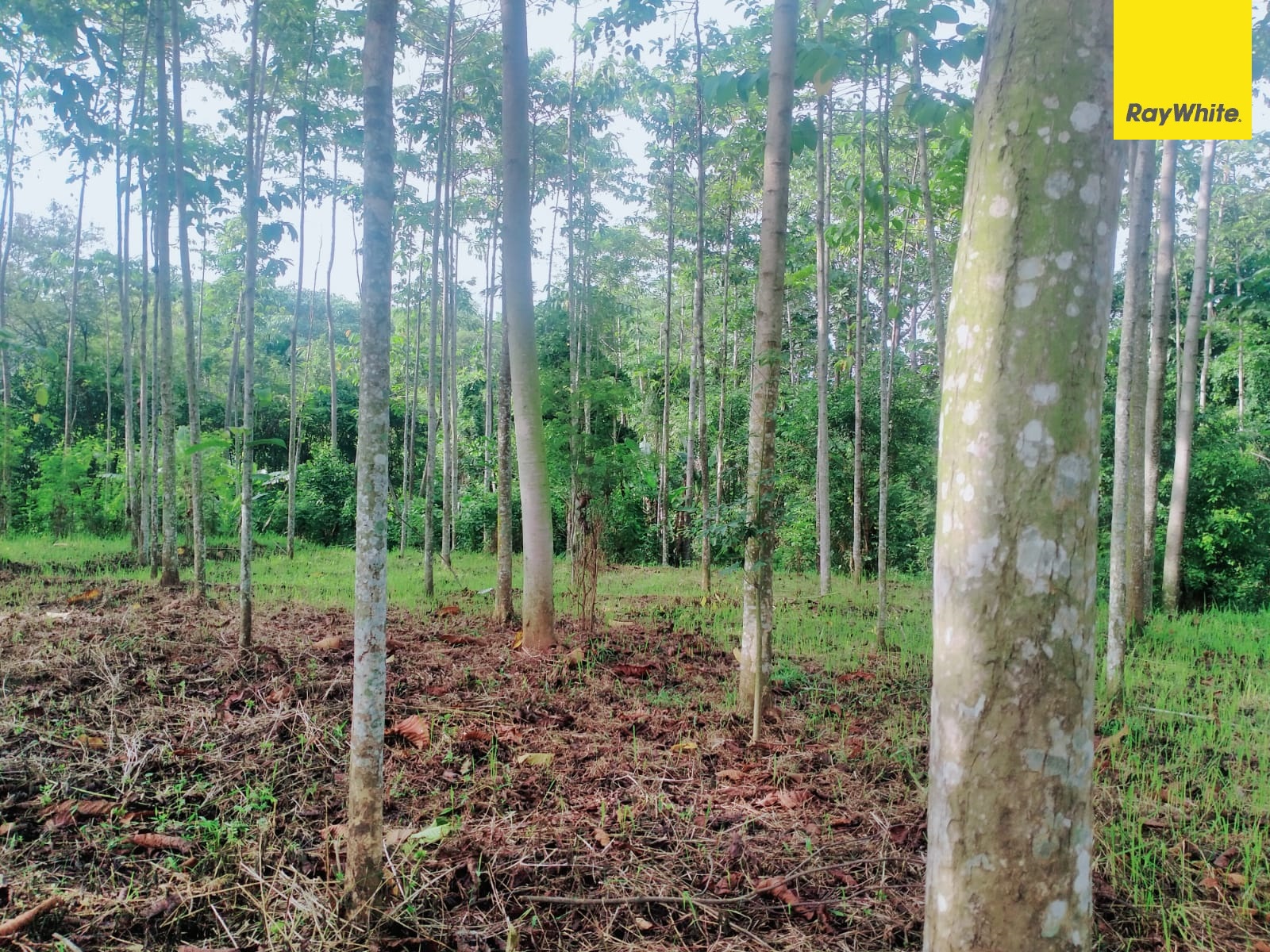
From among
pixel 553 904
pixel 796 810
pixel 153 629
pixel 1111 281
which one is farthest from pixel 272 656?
pixel 1111 281

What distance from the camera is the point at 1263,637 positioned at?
287 inches

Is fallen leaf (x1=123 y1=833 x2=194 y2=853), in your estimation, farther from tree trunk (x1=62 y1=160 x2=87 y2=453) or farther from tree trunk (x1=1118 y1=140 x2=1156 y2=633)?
tree trunk (x1=62 y1=160 x2=87 y2=453)

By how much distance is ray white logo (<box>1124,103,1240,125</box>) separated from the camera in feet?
4.85

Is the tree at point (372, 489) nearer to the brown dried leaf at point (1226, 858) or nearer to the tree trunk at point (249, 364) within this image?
the tree trunk at point (249, 364)

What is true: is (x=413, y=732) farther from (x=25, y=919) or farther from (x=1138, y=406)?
(x=1138, y=406)

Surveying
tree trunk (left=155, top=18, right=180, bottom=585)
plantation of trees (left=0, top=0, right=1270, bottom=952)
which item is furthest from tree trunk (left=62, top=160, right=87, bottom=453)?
tree trunk (left=155, top=18, right=180, bottom=585)

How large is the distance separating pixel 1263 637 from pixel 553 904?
28.2 ft

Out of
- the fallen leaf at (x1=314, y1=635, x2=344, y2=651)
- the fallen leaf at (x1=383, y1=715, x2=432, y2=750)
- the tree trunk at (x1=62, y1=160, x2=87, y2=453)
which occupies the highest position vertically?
the tree trunk at (x1=62, y1=160, x2=87, y2=453)

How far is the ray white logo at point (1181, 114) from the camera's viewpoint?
148 centimetres

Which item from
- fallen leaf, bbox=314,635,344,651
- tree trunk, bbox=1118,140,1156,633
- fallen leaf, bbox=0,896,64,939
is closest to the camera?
fallen leaf, bbox=0,896,64,939

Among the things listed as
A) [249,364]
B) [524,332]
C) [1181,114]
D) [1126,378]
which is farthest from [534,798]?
[1126,378]

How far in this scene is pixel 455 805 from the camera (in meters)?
3.11

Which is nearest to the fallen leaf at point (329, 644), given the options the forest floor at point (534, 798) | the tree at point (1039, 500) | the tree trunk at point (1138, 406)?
the forest floor at point (534, 798)

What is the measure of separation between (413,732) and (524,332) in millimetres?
3444
